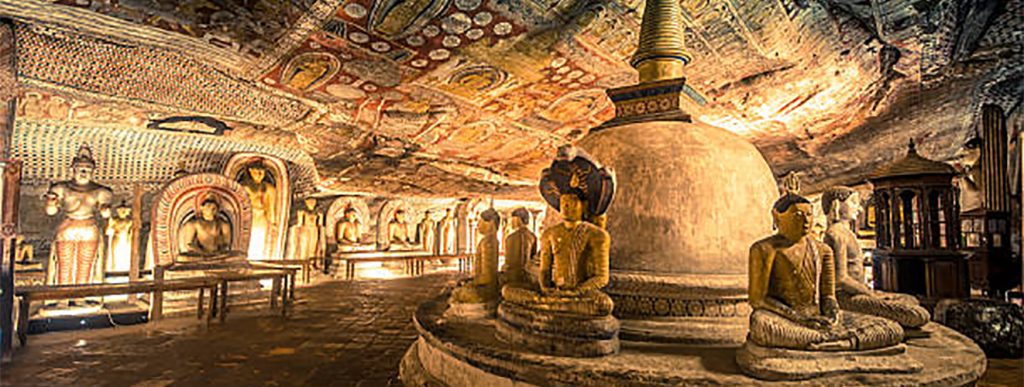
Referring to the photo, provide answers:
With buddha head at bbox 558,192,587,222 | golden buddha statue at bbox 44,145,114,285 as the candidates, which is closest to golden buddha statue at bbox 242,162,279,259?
golden buddha statue at bbox 44,145,114,285

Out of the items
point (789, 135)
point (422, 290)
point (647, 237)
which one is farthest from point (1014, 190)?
point (422, 290)

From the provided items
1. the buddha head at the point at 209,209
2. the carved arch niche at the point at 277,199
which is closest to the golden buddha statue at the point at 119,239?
the buddha head at the point at 209,209

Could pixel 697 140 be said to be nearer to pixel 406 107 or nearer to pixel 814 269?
pixel 814 269

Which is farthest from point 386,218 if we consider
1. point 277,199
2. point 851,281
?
point 851,281

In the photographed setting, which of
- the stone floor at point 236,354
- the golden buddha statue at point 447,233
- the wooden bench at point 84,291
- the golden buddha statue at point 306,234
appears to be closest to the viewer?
the stone floor at point 236,354

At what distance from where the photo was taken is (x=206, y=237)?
9430 mm

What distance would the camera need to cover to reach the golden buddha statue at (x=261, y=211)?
11.2 meters

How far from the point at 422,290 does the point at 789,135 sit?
1030 cm

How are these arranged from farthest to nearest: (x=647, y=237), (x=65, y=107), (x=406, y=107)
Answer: (x=406, y=107), (x=65, y=107), (x=647, y=237)

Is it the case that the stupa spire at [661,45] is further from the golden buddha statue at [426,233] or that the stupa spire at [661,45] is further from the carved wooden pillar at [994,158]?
the golden buddha statue at [426,233]

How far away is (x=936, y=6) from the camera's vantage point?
7.38 m

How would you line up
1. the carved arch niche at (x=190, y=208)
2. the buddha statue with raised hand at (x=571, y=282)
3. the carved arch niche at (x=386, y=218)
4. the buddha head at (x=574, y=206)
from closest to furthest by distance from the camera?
1. the buddha statue with raised hand at (x=571, y=282)
2. the buddha head at (x=574, y=206)
3. the carved arch niche at (x=190, y=208)
4. the carved arch niche at (x=386, y=218)

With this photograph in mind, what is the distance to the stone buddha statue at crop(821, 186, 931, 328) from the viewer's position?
11.7 feet

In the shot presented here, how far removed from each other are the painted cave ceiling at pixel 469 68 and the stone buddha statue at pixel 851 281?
173cm
